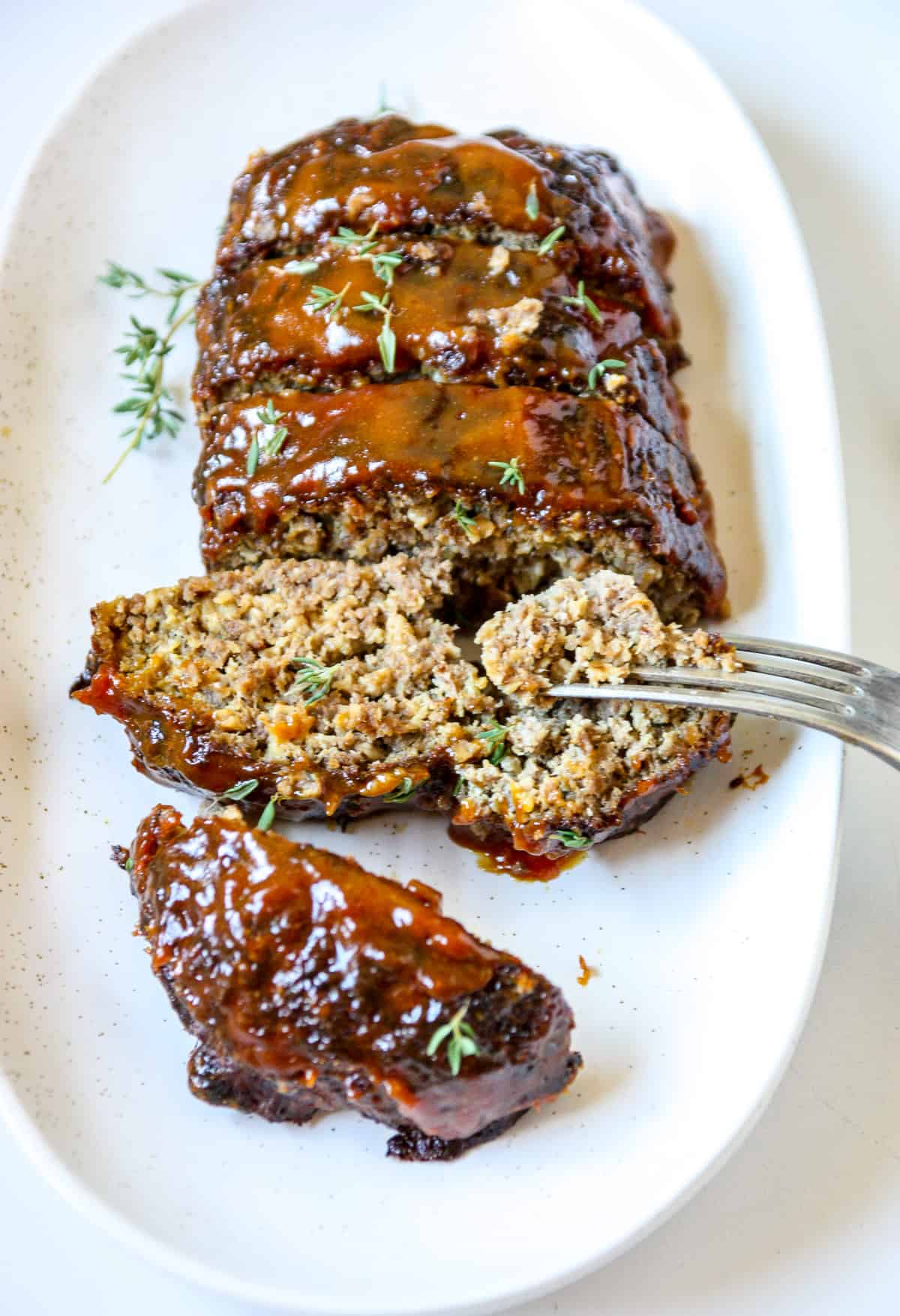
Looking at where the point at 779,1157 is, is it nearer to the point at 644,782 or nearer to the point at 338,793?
the point at 644,782

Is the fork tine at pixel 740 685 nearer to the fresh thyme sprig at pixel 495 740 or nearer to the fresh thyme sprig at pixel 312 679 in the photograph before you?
the fresh thyme sprig at pixel 495 740

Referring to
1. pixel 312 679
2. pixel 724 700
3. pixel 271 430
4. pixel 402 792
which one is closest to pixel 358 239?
pixel 271 430

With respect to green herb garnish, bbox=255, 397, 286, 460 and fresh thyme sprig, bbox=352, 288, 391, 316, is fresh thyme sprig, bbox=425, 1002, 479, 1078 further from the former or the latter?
fresh thyme sprig, bbox=352, 288, 391, 316

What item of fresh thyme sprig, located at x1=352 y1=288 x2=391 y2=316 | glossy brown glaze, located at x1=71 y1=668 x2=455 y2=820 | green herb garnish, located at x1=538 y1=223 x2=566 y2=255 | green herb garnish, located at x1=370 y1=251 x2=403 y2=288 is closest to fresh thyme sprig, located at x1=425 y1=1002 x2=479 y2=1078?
glossy brown glaze, located at x1=71 y1=668 x2=455 y2=820

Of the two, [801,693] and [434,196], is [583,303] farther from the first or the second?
[801,693]

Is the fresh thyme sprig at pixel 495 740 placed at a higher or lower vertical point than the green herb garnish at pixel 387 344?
lower

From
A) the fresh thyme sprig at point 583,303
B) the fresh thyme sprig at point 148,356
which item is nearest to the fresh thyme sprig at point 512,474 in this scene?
the fresh thyme sprig at point 583,303
